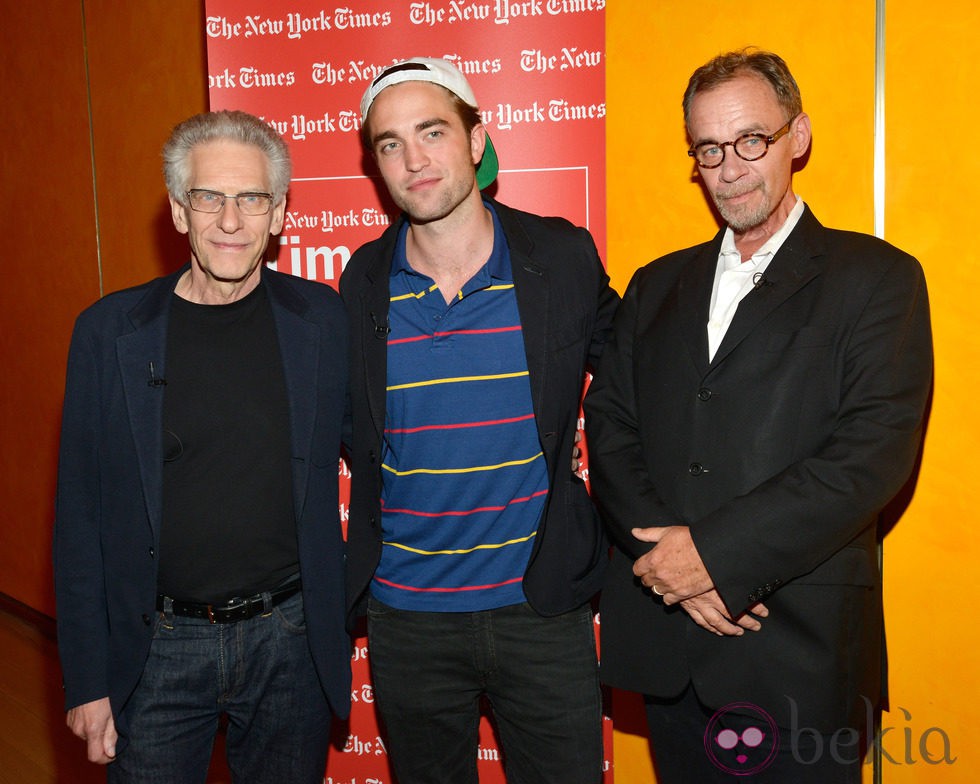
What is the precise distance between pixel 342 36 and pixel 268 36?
258mm

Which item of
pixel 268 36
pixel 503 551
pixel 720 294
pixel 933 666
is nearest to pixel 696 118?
pixel 720 294

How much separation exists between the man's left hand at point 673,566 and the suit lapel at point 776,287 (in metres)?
0.41

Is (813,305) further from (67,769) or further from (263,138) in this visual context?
(67,769)

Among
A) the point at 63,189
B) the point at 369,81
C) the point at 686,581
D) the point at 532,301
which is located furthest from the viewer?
the point at 63,189

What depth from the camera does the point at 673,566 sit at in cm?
194

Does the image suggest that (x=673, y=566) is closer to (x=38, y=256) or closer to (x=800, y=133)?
(x=800, y=133)

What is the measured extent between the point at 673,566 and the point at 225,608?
1058mm

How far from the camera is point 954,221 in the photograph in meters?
2.36

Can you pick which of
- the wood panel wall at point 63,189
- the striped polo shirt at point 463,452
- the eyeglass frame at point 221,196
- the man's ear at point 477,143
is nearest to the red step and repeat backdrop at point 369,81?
the man's ear at point 477,143

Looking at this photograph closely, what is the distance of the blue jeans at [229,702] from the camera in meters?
2.08

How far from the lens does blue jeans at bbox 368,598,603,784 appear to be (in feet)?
7.43

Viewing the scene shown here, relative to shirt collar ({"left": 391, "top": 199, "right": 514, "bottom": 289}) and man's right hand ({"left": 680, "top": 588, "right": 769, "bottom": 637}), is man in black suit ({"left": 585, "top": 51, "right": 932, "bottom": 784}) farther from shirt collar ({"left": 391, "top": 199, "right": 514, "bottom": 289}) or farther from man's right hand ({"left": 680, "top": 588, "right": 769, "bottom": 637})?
shirt collar ({"left": 391, "top": 199, "right": 514, "bottom": 289})

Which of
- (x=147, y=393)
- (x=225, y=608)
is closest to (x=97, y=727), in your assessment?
(x=225, y=608)

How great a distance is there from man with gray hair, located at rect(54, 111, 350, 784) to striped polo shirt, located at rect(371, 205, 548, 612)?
235mm
